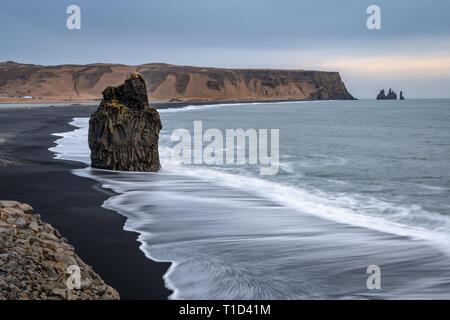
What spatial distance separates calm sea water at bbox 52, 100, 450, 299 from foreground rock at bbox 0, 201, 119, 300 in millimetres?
1093

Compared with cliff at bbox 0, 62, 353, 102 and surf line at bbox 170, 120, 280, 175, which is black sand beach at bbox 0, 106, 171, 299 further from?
cliff at bbox 0, 62, 353, 102

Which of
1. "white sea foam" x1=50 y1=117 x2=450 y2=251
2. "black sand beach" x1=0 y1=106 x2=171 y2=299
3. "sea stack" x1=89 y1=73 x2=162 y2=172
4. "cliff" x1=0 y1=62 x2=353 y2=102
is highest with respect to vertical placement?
"cliff" x1=0 y1=62 x2=353 y2=102

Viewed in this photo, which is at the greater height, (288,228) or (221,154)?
(221,154)

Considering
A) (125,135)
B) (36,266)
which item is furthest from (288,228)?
(125,135)

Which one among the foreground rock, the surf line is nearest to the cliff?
the surf line

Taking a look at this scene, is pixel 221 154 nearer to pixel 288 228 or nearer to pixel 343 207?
pixel 343 207

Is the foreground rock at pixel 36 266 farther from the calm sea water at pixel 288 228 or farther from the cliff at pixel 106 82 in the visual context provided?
the cliff at pixel 106 82

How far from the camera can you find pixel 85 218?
761cm

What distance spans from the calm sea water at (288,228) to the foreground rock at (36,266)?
1.09 m

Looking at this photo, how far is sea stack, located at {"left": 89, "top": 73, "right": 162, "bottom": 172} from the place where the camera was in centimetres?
→ 1263

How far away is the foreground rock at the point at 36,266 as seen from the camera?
12.8 feet

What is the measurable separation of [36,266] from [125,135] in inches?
344

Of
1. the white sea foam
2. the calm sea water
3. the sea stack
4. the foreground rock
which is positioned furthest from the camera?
the sea stack
